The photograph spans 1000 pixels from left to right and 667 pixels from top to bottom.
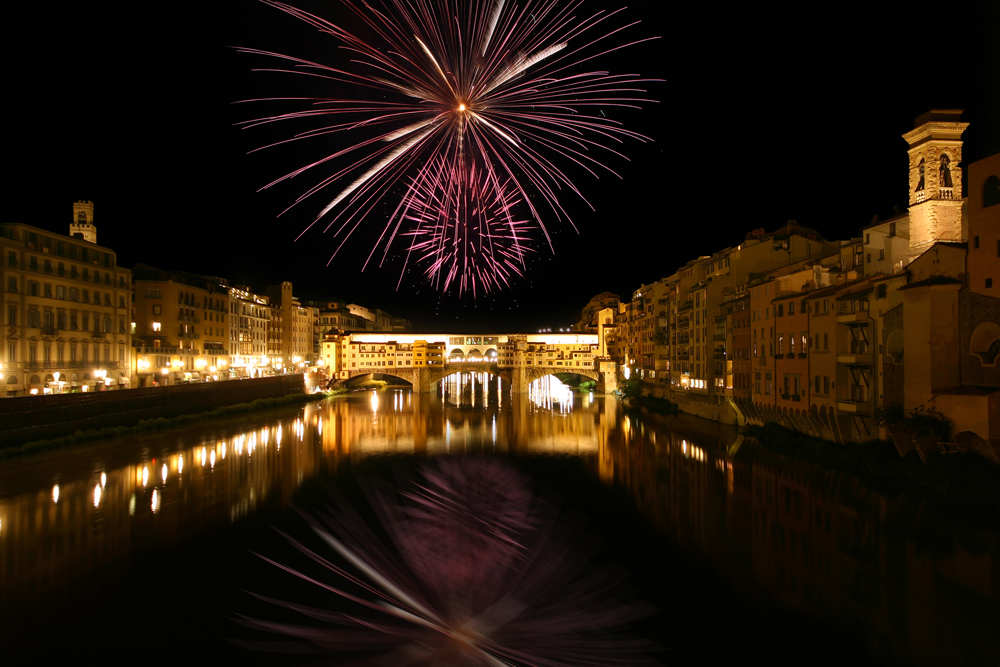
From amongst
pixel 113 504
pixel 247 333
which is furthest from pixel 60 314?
pixel 247 333

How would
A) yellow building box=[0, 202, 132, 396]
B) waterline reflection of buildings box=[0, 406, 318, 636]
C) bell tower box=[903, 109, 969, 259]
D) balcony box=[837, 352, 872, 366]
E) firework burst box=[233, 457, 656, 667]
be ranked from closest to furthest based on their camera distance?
firework burst box=[233, 457, 656, 667]
waterline reflection of buildings box=[0, 406, 318, 636]
balcony box=[837, 352, 872, 366]
bell tower box=[903, 109, 969, 259]
yellow building box=[0, 202, 132, 396]

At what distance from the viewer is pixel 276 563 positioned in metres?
12.5

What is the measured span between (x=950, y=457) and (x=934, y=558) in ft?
13.7

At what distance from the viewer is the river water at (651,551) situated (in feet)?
30.3

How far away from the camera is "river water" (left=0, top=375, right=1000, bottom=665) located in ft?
30.3

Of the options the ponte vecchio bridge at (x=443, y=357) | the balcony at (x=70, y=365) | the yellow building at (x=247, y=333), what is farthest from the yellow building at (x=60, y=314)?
the ponte vecchio bridge at (x=443, y=357)

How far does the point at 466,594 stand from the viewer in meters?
10.8

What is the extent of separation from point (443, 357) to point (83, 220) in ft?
106

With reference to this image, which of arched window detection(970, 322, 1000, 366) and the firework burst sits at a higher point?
arched window detection(970, 322, 1000, 366)

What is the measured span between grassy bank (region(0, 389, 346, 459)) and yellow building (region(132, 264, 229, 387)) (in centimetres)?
439

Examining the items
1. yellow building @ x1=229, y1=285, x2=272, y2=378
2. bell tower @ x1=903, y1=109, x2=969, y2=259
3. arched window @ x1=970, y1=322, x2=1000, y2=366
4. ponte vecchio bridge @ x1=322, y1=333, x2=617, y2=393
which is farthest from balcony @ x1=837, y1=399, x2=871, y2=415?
yellow building @ x1=229, y1=285, x2=272, y2=378

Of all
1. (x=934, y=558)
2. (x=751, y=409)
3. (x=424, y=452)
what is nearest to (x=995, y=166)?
(x=934, y=558)

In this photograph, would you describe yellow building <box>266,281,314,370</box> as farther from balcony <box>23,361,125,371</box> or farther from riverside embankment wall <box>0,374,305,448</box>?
balcony <box>23,361,125,371</box>

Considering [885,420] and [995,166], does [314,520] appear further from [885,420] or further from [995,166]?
[995,166]
